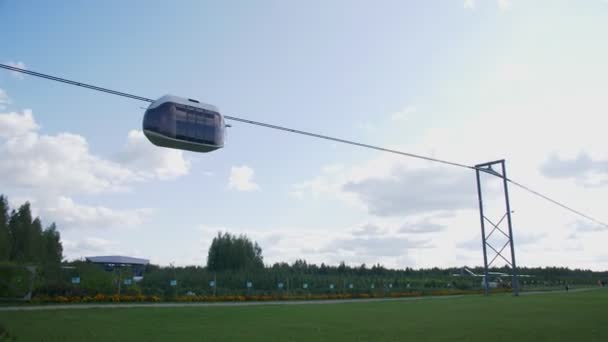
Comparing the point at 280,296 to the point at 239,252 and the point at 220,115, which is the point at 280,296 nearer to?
the point at 220,115

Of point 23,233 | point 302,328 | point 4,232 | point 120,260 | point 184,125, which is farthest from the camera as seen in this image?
point 120,260

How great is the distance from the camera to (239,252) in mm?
68875

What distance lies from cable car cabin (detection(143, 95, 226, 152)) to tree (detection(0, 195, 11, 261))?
36841 mm

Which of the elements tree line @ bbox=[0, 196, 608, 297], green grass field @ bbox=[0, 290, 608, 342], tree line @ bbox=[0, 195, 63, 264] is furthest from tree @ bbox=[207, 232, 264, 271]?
green grass field @ bbox=[0, 290, 608, 342]

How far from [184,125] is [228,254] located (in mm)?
56958

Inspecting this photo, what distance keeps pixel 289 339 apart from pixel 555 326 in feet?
27.8

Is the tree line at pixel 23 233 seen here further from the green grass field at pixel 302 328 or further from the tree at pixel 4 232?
the green grass field at pixel 302 328

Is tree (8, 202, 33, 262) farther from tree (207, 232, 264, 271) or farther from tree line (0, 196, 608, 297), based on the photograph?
tree (207, 232, 264, 271)

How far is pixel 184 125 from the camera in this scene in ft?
44.8

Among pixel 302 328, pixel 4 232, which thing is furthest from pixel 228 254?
pixel 302 328

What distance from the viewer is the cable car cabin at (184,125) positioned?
43.3 feet

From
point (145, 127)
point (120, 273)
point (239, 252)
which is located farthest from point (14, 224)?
point (145, 127)

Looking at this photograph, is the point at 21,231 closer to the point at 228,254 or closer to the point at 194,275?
the point at 228,254

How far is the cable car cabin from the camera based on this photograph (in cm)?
1320
